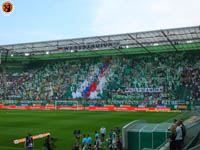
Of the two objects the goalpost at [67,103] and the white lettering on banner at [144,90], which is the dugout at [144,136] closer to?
the white lettering on banner at [144,90]

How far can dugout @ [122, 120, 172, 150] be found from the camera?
1474 centimetres

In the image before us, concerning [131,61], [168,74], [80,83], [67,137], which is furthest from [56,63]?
[67,137]

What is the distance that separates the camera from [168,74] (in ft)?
179

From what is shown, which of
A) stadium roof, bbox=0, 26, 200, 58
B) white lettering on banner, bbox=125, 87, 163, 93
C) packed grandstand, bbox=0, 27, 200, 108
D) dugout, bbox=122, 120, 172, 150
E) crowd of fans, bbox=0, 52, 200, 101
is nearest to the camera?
dugout, bbox=122, 120, 172, 150

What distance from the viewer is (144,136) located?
15.3 meters

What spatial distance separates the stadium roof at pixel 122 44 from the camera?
44369 mm

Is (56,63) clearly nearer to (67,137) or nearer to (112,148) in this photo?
(67,137)

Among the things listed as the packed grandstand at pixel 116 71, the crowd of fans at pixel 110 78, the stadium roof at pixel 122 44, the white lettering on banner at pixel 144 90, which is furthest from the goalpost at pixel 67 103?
the stadium roof at pixel 122 44

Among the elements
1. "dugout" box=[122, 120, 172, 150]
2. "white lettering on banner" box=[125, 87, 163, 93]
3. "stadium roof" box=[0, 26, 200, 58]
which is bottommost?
"dugout" box=[122, 120, 172, 150]

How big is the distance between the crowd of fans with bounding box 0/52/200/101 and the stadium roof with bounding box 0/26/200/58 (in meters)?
2.92

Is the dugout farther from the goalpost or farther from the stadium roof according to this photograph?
the goalpost

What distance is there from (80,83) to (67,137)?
38.6 meters

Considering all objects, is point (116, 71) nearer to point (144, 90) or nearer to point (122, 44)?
point (144, 90)

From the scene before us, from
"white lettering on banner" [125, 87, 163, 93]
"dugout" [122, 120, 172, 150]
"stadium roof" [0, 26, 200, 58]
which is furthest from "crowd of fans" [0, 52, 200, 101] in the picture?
"dugout" [122, 120, 172, 150]
